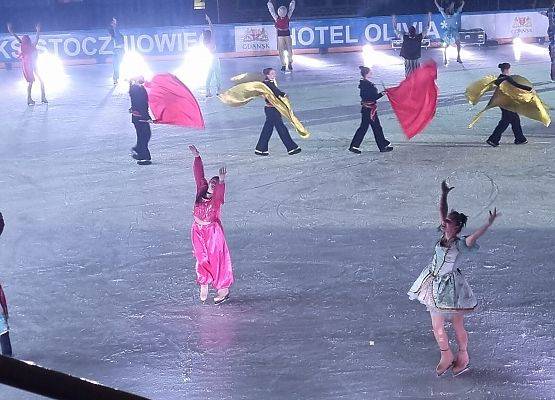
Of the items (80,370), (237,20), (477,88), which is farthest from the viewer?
(237,20)

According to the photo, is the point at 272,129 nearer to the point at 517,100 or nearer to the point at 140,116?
the point at 140,116

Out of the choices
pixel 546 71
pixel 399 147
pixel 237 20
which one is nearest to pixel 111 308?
pixel 399 147

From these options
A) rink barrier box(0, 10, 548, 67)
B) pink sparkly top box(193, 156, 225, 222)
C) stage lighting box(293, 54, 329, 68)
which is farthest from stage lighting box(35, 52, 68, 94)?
pink sparkly top box(193, 156, 225, 222)

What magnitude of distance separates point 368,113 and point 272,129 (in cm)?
181

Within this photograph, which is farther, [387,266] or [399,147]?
[399,147]

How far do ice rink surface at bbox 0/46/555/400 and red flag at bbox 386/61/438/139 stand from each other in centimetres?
66

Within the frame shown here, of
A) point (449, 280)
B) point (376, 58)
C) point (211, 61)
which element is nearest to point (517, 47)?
point (376, 58)

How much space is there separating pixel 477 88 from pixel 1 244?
9087mm

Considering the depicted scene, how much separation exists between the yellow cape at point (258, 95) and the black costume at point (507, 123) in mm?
3484

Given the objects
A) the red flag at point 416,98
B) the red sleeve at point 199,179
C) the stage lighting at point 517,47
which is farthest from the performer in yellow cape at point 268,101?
the stage lighting at point 517,47

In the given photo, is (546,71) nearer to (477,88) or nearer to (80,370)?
(477,88)

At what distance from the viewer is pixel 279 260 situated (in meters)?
9.48

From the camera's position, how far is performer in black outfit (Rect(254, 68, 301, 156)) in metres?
14.5

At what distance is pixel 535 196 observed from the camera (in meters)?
11.7
